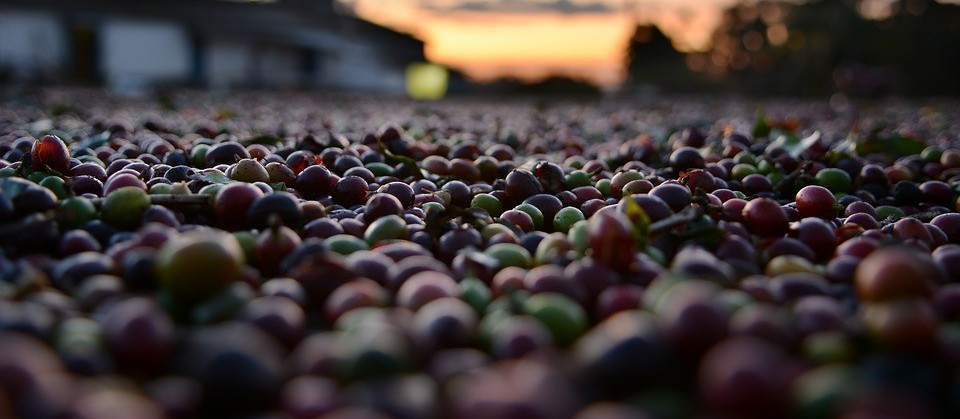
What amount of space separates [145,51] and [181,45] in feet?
5.38

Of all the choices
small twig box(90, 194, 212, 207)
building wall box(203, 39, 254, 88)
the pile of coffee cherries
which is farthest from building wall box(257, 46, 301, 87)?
the pile of coffee cherries

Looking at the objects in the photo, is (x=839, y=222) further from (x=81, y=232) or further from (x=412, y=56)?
(x=412, y=56)

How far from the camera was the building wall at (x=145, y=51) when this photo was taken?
2830 cm

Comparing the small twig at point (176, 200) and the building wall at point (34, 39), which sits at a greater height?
the building wall at point (34, 39)

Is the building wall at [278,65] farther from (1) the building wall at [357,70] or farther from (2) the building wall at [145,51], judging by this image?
(2) the building wall at [145,51]

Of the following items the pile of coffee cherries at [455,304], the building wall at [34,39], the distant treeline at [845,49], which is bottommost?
the pile of coffee cherries at [455,304]

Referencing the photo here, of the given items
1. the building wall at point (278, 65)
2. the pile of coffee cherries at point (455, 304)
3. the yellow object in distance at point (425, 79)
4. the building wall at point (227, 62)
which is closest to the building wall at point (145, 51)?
the building wall at point (227, 62)

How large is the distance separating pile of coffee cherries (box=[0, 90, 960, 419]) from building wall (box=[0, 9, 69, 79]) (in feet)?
87.7

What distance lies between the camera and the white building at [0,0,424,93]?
2675 centimetres

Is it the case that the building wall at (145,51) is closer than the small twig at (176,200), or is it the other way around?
the small twig at (176,200)

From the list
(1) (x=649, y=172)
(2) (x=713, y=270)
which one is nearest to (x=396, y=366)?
(2) (x=713, y=270)

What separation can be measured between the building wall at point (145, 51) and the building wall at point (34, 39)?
4.58ft

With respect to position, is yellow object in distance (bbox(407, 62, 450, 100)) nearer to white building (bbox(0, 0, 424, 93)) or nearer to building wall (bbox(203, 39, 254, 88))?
white building (bbox(0, 0, 424, 93))

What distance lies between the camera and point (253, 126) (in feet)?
28.9
